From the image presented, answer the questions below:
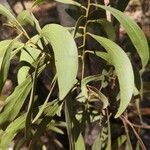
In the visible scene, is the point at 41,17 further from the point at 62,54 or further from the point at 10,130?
the point at 62,54

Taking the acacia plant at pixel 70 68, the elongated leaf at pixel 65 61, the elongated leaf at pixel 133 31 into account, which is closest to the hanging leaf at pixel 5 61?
the acacia plant at pixel 70 68

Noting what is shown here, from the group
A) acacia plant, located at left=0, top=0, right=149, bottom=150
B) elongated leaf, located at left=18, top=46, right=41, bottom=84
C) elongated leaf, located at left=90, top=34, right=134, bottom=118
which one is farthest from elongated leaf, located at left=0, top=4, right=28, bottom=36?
elongated leaf, located at left=90, top=34, right=134, bottom=118

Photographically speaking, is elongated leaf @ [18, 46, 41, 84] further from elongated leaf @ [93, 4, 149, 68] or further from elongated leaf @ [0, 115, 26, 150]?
elongated leaf @ [93, 4, 149, 68]

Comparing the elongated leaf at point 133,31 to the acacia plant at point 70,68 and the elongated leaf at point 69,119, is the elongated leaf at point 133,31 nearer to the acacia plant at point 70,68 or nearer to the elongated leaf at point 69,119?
the acacia plant at point 70,68

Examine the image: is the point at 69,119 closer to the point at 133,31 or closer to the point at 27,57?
the point at 27,57

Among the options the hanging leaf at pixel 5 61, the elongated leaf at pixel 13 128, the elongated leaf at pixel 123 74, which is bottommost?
the elongated leaf at pixel 13 128

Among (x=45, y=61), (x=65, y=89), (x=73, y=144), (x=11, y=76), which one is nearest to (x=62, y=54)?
(x=65, y=89)

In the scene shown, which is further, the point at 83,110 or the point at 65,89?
the point at 83,110

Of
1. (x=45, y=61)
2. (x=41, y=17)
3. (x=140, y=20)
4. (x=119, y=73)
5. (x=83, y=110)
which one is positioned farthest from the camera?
(x=41, y=17)
